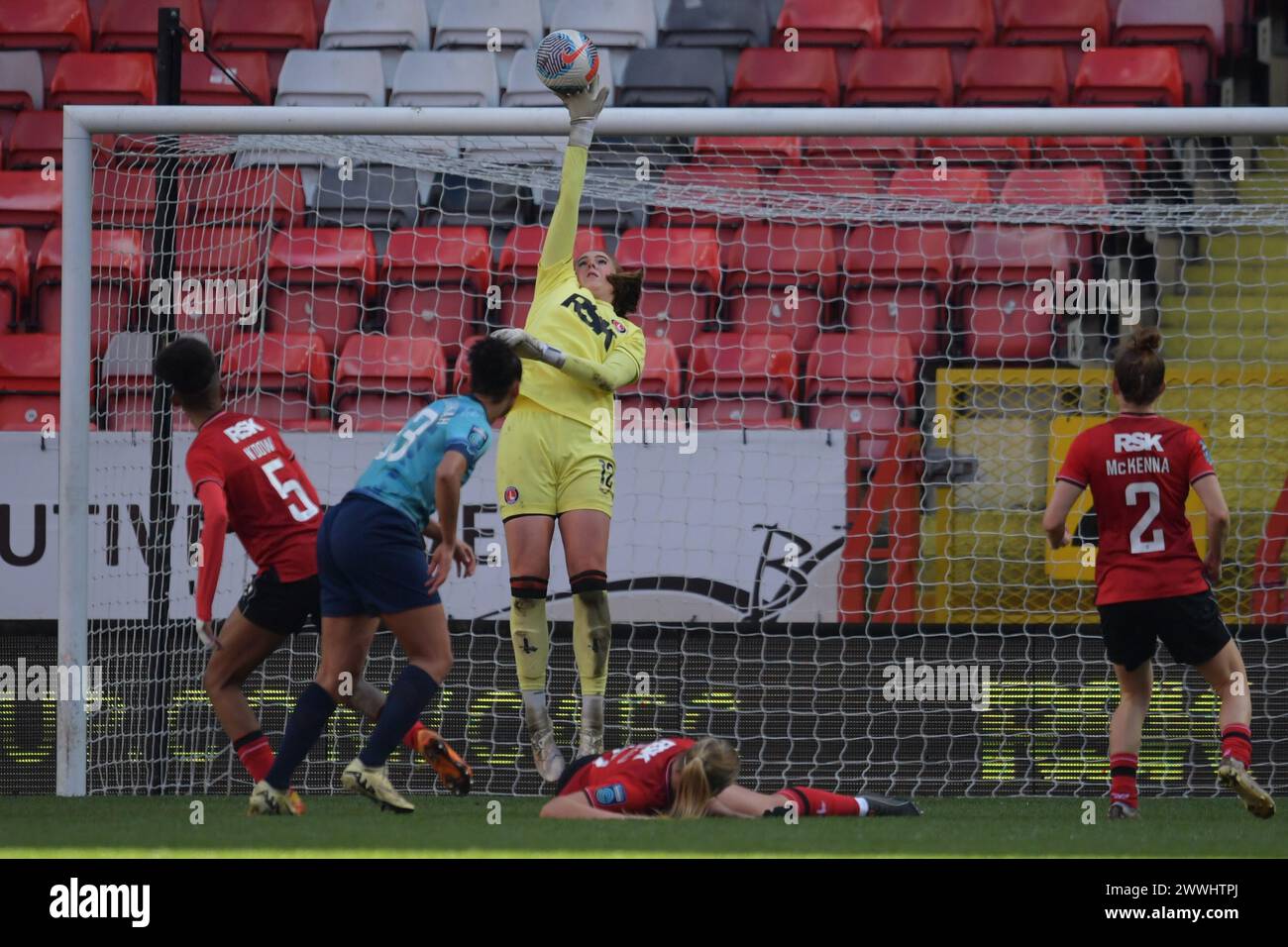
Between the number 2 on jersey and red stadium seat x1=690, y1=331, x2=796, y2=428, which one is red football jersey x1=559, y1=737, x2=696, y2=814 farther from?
red stadium seat x1=690, y1=331, x2=796, y2=428

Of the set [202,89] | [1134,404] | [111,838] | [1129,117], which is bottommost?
[111,838]

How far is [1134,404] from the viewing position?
5184 mm

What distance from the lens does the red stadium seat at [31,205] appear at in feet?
30.3

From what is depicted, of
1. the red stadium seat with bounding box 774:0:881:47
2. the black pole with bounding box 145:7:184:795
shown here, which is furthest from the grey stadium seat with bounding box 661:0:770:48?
the black pole with bounding box 145:7:184:795

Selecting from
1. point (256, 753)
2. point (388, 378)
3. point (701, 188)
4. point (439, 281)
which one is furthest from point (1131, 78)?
point (256, 753)

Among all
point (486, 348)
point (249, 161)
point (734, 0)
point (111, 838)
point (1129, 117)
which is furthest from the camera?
point (734, 0)

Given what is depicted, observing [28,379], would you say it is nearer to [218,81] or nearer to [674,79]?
[218,81]

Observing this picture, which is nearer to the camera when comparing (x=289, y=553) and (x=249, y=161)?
(x=289, y=553)

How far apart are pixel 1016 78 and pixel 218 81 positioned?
4735mm

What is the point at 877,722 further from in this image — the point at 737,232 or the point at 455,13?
the point at 455,13

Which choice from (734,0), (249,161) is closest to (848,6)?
(734,0)

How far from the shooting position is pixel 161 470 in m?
6.36

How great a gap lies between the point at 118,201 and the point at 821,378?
337 centimetres

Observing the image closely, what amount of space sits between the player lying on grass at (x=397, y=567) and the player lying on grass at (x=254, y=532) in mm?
337
